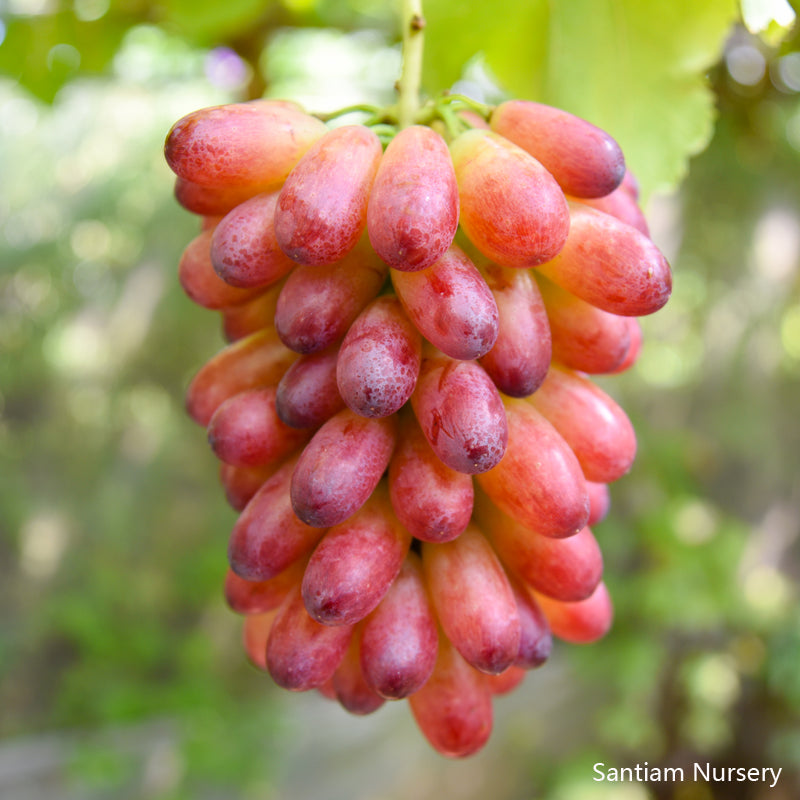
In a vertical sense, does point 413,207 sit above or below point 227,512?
above

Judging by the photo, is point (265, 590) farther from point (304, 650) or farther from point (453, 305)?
point (453, 305)

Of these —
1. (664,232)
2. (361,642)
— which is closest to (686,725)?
(664,232)

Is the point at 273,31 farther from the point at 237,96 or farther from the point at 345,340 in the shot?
the point at 345,340

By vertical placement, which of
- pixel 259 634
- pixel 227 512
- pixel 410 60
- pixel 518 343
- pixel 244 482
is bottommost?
pixel 227 512

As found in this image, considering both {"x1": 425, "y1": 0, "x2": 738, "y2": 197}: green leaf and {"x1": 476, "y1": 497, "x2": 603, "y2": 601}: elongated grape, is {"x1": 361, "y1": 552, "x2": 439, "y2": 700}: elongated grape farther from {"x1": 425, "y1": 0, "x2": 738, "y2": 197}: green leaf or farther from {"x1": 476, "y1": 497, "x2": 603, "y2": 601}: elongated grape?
{"x1": 425, "y1": 0, "x2": 738, "y2": 197}: green leaf

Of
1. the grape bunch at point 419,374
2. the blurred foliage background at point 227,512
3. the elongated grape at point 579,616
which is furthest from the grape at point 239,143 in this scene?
the blurred foliage background at point 227,512

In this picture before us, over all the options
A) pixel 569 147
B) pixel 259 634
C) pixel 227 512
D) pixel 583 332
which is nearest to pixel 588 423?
pixel 583 332

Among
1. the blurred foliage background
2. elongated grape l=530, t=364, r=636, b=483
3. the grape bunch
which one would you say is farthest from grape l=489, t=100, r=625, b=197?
the blurred foliage background
